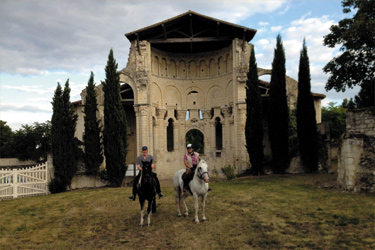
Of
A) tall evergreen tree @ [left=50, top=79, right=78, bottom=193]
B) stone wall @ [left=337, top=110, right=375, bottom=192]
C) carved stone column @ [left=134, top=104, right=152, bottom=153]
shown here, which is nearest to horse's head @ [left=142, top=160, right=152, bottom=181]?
stone wall @ [left=337, top=110, right=375, bottom=192]

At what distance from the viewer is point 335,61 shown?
21.6 metres

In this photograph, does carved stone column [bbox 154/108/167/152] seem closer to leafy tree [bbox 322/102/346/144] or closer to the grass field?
the grass field

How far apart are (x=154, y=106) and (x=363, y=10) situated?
17818 mm

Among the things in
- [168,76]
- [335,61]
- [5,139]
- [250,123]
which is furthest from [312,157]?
[5,139]

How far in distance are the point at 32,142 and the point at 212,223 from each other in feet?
106

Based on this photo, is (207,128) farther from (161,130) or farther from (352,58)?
(352,58)

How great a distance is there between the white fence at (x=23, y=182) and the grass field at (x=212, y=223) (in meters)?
2.14

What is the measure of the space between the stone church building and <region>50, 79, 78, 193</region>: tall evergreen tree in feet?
19.4

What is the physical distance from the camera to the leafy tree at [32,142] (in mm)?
33375

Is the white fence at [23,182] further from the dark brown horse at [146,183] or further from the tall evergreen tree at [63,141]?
the dark brown horse at [146,183]

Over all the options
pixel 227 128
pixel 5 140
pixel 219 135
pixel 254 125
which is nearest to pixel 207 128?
pixel 219 135

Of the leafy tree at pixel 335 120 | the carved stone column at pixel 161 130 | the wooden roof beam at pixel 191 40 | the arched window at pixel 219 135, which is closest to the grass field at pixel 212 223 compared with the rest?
the carved stone column at pixel 161 130

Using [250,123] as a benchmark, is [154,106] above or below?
above

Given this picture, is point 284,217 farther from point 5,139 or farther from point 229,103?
point 5,139
